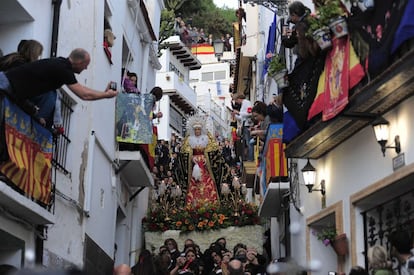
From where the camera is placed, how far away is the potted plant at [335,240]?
12470 mm

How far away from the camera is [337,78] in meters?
11.3

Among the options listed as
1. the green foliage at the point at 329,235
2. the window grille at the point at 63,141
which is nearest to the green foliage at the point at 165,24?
the window grille at the point at 63,141

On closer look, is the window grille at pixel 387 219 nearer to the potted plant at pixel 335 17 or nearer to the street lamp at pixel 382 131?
the street lamp at pixel 382 131

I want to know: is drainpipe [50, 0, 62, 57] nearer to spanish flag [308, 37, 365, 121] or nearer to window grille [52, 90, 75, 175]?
window grille [52, 90, 75, 175]

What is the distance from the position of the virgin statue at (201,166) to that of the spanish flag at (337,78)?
525 inches

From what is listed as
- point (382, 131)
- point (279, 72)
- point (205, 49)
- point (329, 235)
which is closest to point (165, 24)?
point (279, 72)

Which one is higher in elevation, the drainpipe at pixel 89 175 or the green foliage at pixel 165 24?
the green foliage at pixel 165 24

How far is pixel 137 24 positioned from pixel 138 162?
4.92 meters

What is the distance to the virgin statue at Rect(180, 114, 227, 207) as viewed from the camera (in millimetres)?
25844

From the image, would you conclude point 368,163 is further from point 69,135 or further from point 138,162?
point 138,162

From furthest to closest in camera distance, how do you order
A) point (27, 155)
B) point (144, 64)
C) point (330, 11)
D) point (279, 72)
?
point (144, 64), point (279, 72), point (330, 11), point (27, 155)

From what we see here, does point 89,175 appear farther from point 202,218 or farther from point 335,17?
point 202,218

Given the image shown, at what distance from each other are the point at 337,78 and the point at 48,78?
4.07 metres

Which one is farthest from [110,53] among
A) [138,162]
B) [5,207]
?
[5,207]
